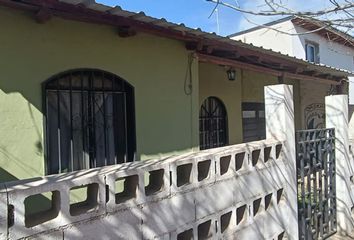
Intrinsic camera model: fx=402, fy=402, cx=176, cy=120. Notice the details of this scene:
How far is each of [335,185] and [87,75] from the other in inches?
162

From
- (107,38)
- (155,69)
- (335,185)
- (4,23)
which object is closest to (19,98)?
(4,23)

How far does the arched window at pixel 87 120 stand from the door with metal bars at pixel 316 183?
7.67 ft

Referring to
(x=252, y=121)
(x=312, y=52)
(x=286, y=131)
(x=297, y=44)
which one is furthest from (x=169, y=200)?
(x=312, y=52)

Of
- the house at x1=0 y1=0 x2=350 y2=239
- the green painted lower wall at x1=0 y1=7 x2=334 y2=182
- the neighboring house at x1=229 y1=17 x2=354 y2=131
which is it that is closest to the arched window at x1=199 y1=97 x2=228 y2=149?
the house at x1=0 y1=0 x2=350 y2=239

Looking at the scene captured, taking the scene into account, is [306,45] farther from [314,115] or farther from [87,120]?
[87,120]

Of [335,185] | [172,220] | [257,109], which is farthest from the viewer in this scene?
[257,109]

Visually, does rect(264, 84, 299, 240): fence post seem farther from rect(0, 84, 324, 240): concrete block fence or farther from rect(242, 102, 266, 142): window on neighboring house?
rect(242, 102, 266, 142): window on neighboring house

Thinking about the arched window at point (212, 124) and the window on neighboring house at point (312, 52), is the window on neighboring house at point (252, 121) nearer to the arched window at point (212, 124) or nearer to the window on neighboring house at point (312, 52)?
the arched window at point (212, 124)

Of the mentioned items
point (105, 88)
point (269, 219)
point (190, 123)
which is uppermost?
point (105, 88)

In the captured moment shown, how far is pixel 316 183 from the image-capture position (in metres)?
5.70

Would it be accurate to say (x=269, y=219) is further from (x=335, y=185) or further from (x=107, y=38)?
(x=107, y=38)

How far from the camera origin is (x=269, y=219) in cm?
447

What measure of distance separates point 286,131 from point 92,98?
8.15ft

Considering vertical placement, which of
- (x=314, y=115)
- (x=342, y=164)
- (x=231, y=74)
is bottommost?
(x=342, y=164)
